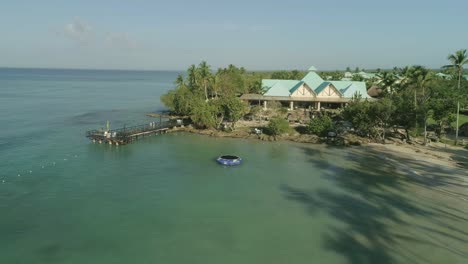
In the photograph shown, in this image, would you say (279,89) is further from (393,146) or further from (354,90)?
(393,146)

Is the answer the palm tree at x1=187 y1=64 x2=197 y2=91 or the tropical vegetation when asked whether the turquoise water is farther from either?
the palm tree at x1=187 y1=64 x2=197 y2=91

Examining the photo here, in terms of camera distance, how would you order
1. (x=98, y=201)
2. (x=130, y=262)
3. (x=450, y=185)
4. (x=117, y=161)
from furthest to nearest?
(x=117, y=161)
(x=450, y=185)
(x=98, y=201)
(x=130, y=262)

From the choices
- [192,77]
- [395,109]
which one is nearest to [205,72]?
[192,77]

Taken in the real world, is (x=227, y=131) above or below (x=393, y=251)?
above

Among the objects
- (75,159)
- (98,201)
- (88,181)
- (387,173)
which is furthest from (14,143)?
(387,173)

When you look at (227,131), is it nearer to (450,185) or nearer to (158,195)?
(158,195)

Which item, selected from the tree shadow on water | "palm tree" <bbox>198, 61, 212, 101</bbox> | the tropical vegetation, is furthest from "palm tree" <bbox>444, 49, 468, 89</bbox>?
"palm tree" <bbox>198, 61, 212, 101</bbox>

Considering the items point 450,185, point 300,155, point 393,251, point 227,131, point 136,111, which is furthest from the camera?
point 136,111
